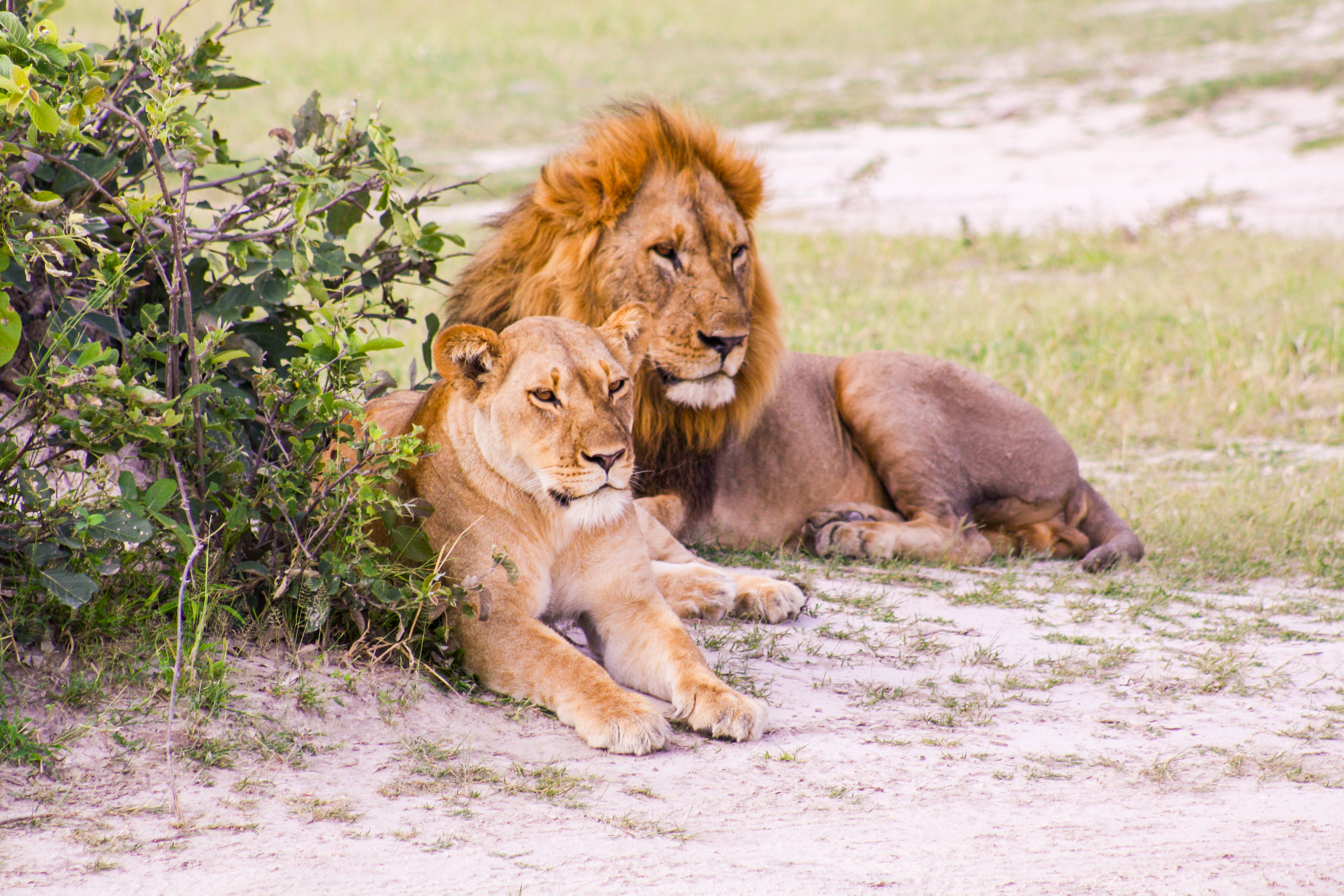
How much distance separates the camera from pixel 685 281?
14.3ft

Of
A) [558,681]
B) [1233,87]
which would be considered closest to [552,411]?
[558,681]

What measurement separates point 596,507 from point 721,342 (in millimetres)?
1476

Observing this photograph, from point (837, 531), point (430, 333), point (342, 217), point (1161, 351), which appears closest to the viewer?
point (342, 217)

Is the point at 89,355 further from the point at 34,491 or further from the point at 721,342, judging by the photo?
the point at 721,342

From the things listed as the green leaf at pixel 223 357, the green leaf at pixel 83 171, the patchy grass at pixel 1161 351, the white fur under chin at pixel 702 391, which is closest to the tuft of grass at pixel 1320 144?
the patchy grass at pixel 1161 351

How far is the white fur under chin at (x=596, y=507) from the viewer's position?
2.95 meters

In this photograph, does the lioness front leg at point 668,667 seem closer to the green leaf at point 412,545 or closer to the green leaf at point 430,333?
the green leaf at point 412,545

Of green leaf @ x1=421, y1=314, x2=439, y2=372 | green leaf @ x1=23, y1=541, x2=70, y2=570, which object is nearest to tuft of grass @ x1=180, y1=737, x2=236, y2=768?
green leaf @ x1=23, y1=541, x2=70, y2=570

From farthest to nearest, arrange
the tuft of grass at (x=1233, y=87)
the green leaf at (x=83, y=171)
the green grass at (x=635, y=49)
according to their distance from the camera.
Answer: the green grass at (x=635, y=49), the tuft of grass at (x=1233, y=87), the green leaf at (x=83, y=171)

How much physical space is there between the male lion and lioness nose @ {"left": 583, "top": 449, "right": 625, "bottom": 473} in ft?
4.70

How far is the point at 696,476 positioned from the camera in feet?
15.8

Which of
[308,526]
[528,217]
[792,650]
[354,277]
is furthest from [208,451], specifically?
[528,217]

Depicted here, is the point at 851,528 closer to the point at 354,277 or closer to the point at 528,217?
the point at 528,217

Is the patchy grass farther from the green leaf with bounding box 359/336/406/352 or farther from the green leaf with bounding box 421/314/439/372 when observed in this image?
the green leaf with bounding box 359/336/406/352
